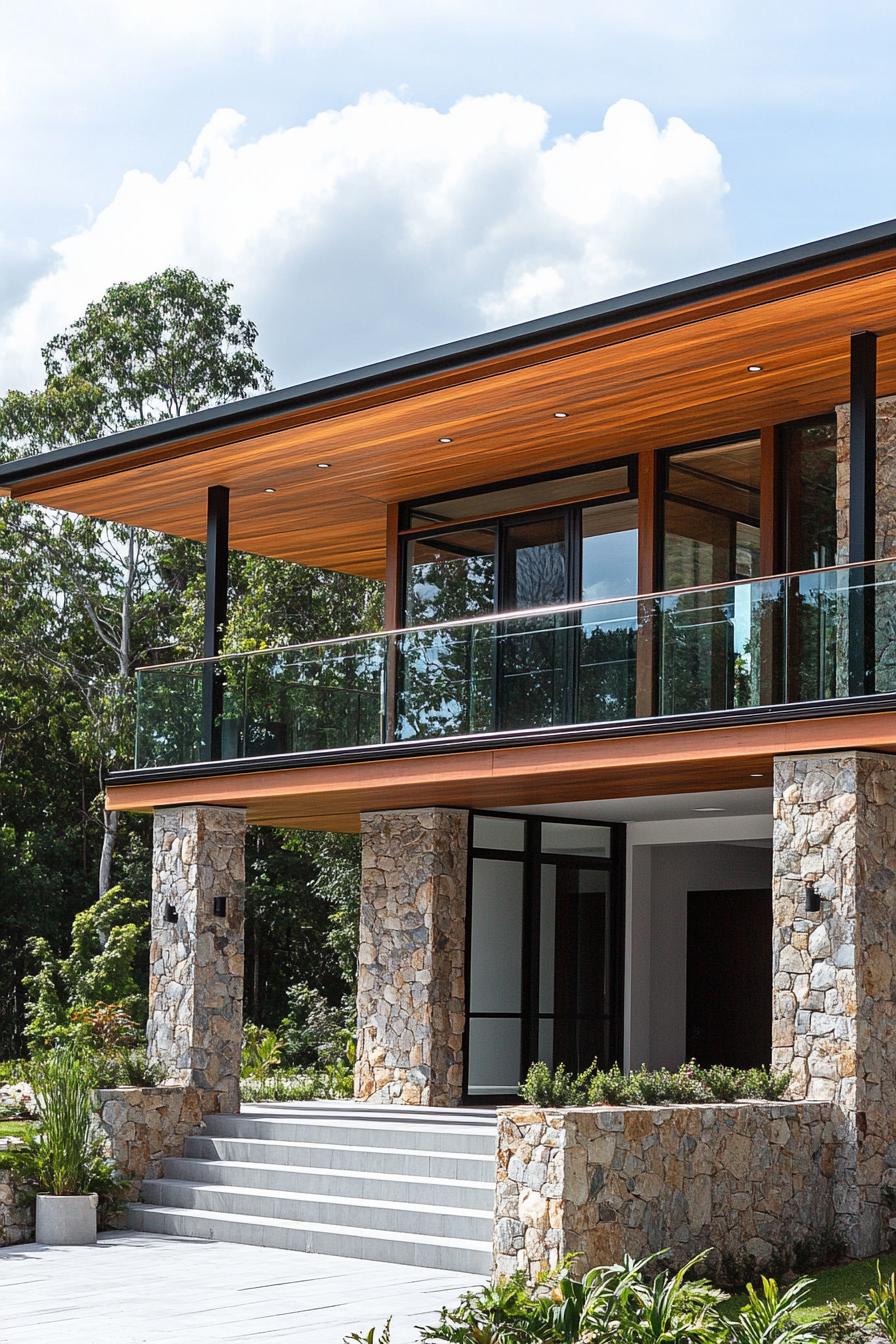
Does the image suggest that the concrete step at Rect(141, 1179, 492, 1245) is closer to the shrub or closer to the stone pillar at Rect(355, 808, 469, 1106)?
the stone pillar at Rect(355, 808, 469, 1106)

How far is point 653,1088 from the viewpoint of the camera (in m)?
11.1

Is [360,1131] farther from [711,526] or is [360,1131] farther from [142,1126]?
[711,526]

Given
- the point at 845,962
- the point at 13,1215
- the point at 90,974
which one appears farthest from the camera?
the point at 90,974

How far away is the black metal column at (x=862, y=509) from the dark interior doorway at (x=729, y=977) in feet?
22.9

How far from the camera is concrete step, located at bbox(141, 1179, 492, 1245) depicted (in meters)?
11.8

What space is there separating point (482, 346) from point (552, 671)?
2785mm

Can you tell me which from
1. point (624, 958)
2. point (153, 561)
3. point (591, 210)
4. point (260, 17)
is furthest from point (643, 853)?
point (153, 561)

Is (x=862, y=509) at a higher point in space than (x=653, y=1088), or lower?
higher

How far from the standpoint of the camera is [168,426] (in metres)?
15.6

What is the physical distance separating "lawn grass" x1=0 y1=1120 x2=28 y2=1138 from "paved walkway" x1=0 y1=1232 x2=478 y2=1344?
1.38 meters

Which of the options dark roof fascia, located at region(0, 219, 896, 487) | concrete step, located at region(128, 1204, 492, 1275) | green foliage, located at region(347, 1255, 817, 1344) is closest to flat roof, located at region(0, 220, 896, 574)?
dark roof fascia, located at region(0, 219, 896, 487)

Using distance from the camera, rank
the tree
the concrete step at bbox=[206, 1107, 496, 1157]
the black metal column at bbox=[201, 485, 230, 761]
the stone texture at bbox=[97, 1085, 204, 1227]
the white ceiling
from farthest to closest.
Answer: the tree < the black metal column at bbox=[201, 485, 230, 761] < the white ceiling < the stone texture at bbox=[97, 1085, 204, 1227] < the concrete step at bbox=[206, 1107, 496, 1157]

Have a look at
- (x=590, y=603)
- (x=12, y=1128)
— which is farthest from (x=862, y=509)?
(x=12, y=1128)

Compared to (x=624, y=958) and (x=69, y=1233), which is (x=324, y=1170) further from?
(x=624, y=958)
